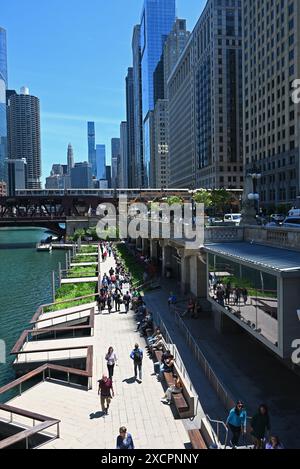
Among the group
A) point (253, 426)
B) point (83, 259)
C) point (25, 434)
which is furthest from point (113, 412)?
point (83, 259)

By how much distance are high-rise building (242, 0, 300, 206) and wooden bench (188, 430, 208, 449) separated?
71459 millimetres

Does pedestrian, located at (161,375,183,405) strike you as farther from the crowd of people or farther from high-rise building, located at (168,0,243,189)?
high-rise building, located at (168,0,243,189)

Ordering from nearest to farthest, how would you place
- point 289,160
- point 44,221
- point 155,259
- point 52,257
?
point 155,259, point 52,257, point 289,160, point 44,221

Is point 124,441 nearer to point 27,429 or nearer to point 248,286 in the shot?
point 27,429

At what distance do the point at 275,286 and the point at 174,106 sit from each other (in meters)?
191

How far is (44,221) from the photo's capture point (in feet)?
355

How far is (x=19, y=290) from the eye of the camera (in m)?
43.5

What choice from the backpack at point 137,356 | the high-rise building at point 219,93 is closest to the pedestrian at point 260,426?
the backpack at point 137,356

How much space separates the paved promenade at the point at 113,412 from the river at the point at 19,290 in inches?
194

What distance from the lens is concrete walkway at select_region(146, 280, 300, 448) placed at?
44.9ft

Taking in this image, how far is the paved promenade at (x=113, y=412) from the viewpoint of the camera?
40.9ft
